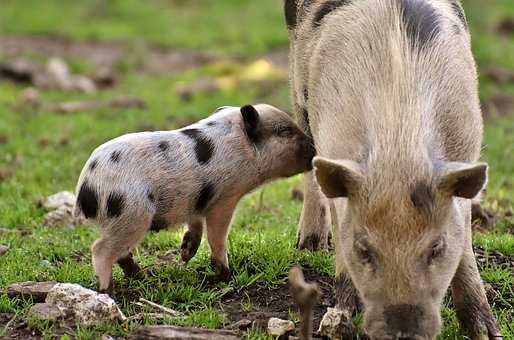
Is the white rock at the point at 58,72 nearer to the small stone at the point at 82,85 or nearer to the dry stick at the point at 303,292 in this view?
the small stone at the point at 82,85

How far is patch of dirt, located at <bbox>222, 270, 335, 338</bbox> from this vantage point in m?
5.61

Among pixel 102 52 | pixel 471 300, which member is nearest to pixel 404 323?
pixel 471 300

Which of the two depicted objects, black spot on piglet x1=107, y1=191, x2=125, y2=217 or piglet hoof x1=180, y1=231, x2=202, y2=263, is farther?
piglet hoof x1=180, y1=231, x2=202, y2=263

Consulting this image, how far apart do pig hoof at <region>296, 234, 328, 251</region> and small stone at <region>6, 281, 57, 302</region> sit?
1.81 metres

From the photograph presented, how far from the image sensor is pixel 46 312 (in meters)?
5.26

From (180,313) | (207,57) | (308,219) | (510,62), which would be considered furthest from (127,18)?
(180,313)

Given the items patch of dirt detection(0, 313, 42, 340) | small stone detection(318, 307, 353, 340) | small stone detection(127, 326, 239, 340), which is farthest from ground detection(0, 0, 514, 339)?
small stone detection(318, 307, 353, 340)

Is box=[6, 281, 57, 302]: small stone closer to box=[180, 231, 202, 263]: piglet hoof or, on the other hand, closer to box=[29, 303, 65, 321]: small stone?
box=[29, 303, 65, 321]: small stone

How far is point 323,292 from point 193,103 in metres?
6.29

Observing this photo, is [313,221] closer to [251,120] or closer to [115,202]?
[251,120]

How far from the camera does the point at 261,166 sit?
6.23m

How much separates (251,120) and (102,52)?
8.87m

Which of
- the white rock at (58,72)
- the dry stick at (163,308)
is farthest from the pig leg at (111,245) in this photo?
the white rock at (58,72)

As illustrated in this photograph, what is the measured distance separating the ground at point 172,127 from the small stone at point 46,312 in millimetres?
45
